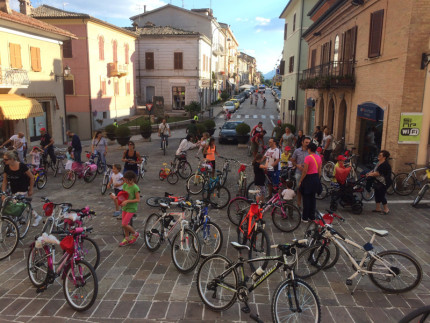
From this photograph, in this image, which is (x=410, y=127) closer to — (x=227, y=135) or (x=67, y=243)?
(x=67, y=243)

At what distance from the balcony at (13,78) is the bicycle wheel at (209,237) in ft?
50.5

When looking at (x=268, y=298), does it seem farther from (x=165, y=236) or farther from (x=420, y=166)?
(x=420, y=166)

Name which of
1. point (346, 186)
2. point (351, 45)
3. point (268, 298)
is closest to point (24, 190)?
point (268, 298)

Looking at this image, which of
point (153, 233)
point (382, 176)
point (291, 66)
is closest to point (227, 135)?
point (291, 66)

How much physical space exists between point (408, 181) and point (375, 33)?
5.44 m

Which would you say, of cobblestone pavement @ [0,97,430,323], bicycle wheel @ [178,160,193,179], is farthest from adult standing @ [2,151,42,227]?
bicycle wheel @ [178,160,193,179]

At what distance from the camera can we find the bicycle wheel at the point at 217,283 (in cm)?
491

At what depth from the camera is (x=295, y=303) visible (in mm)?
4398

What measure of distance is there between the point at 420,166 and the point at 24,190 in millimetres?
11234

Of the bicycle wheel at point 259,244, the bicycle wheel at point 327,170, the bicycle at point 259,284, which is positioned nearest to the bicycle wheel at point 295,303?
the bicycle at point 259,284

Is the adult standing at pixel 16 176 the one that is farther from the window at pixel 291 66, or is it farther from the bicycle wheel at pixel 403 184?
the window at pixel 291 66

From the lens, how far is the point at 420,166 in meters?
11.2

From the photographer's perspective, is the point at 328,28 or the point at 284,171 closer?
the point at 284,171

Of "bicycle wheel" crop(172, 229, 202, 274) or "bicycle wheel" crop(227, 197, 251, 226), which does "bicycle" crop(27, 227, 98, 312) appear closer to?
"bicycle wheel" crop(172, 229, 202, 274)
